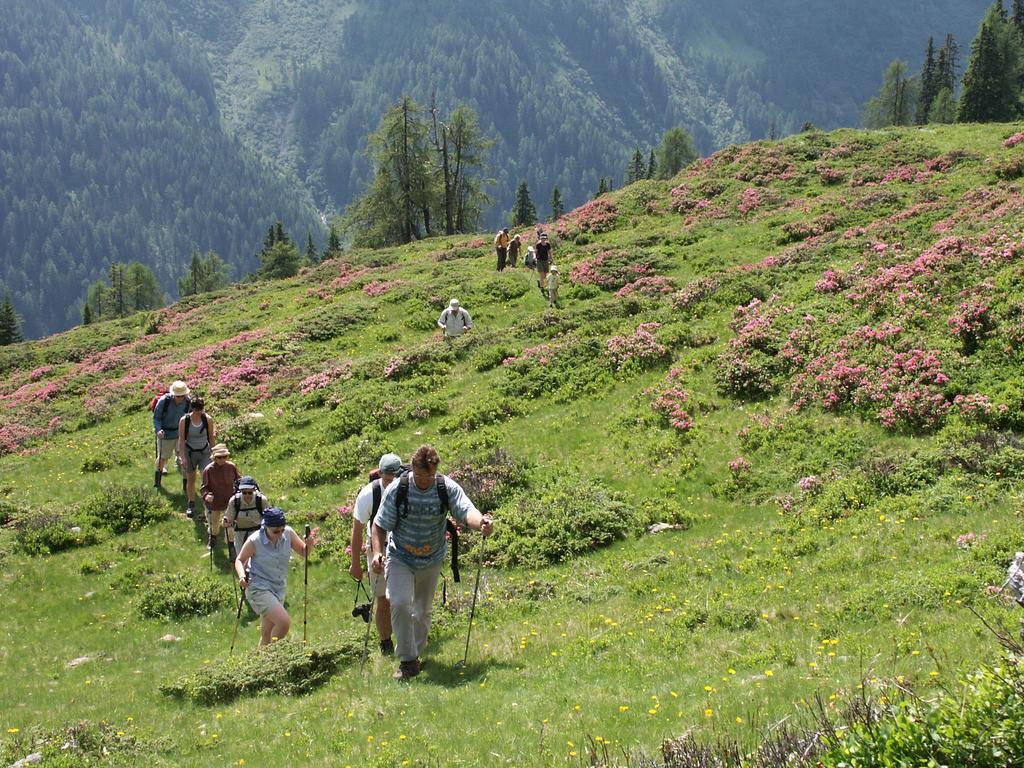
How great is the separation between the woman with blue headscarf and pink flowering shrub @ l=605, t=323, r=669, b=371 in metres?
13.6

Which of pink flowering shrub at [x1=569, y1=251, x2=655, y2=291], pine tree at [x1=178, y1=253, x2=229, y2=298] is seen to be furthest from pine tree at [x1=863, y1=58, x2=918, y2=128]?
pine tree at [x1=178, y1=253, x2=229, y2=298]

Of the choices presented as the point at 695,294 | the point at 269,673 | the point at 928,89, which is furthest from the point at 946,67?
the point at 269,673

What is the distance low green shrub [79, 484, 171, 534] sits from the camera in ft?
61.3

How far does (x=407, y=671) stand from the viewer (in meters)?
9.77

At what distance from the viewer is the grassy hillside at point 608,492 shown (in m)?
8.27

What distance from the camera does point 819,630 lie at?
923 centimetres

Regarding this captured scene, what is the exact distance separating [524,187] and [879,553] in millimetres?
121570

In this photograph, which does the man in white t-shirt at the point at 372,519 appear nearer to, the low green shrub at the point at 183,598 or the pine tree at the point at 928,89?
the low green shrub at the point at 183,598

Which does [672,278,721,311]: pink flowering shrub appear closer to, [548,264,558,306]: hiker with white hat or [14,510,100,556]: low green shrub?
[548,264,558,306]: hiker with white hat

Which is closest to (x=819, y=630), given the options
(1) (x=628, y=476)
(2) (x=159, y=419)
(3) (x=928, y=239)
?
(1) (x=628, y=476)

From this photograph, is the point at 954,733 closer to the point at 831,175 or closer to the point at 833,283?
the point at 833,283

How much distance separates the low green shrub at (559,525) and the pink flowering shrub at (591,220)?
30.6 metres

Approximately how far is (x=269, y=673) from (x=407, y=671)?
2048 mm

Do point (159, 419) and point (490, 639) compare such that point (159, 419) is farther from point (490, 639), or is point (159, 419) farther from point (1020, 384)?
point (1020, 384)
